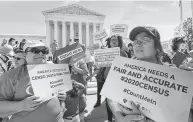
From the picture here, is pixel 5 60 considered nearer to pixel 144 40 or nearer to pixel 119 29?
pixel 119 29

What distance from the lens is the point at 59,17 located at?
157 feet

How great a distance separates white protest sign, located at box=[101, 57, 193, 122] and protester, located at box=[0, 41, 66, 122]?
1.97ft

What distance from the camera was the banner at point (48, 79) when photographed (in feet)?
4.24

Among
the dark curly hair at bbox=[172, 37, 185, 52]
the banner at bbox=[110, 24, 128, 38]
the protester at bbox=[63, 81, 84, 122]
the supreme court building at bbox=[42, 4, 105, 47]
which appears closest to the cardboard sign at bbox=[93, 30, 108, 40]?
the banner at bbox=[110, 24, 128, 38]

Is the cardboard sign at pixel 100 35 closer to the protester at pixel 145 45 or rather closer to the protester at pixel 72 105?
the protester at pixel 72 105

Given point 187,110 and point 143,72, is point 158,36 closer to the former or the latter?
point 143,72

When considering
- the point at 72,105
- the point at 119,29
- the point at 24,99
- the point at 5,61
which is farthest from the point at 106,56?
the point at 5,61

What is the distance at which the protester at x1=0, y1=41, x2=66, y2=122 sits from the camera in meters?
1.25

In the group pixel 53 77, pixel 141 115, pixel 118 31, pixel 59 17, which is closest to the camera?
pixel 141 115

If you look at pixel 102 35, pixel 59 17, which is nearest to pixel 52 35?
pixel 59 17

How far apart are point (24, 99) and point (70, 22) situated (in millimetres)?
49956

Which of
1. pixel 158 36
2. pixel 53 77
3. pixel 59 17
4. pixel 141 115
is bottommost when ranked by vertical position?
pixel 141 115

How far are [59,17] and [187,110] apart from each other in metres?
50.5

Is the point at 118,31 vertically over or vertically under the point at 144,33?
over
